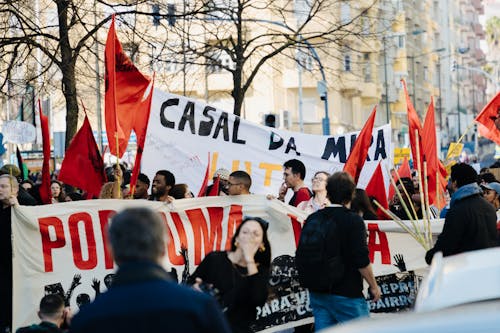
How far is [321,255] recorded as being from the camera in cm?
854

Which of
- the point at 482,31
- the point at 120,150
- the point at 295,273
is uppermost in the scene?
the point at 482,31

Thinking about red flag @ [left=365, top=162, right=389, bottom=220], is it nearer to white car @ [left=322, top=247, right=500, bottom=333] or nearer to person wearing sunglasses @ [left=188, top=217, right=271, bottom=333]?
person wearing sunglasses @ [left=188, top=217, right=271, bottom=333]

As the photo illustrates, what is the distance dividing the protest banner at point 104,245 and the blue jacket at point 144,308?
17.5 feet

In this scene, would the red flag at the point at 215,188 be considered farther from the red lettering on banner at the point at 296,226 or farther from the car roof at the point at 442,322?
the car roof at the point at 442,322

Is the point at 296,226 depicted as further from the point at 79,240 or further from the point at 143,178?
the point at 143,178

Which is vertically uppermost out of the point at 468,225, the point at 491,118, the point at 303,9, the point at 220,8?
the point at 303,9

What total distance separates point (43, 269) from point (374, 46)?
54.5 m

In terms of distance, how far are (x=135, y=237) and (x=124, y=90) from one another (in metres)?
8.13

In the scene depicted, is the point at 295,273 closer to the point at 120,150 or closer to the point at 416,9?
the point at 120,150

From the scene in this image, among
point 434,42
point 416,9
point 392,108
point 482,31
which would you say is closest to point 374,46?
point 392,108

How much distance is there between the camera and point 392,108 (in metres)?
74.7

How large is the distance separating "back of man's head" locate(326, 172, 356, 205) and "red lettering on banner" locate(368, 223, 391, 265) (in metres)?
2.54

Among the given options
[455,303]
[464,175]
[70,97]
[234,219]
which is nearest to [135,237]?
[455,303]

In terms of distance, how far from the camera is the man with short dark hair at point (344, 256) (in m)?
8.59
